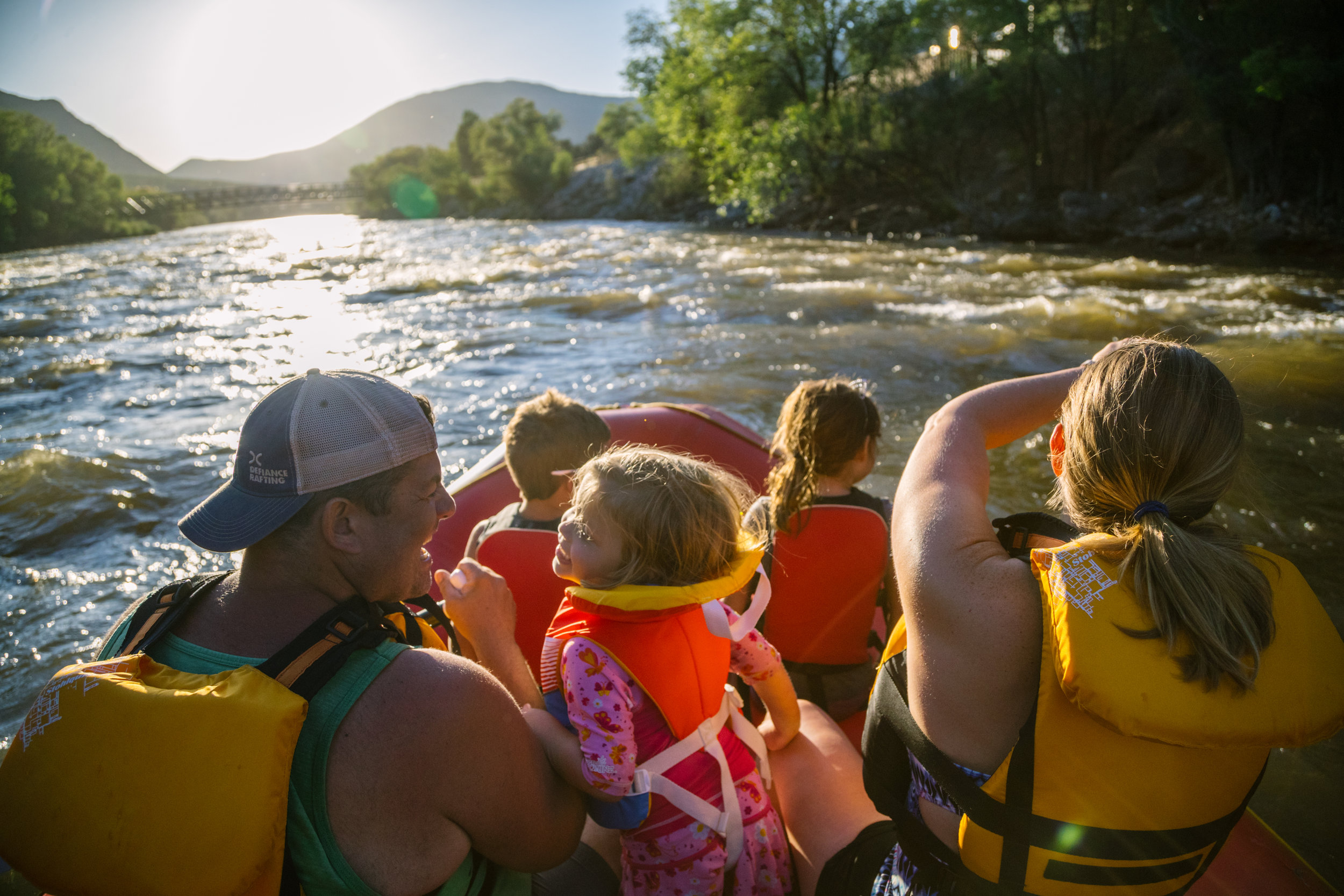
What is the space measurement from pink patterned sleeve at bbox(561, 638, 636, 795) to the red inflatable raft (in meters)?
0.73

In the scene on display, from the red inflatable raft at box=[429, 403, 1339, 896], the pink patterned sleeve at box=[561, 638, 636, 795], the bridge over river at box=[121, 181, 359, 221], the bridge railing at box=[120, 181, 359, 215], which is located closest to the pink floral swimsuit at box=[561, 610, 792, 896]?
the pink patterned sleeve at box=[561, 638, 636, 795]

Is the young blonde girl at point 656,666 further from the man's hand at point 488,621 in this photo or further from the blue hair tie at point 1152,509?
the blue hair tie at point 1152,509

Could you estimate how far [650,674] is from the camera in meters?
1.21

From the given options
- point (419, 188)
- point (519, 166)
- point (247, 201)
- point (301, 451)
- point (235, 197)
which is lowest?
point (301, 451)

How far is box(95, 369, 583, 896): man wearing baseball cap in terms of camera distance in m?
0.88

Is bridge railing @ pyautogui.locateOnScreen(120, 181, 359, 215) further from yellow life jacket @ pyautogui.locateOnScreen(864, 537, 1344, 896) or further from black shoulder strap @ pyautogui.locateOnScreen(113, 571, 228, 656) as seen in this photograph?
yellow life jacket @ pyautogui.locateOnScreen(864, 537, 1344, 896)

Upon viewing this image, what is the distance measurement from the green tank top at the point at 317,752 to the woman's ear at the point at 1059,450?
91 centimetres

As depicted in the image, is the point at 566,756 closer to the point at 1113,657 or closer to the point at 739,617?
the point at 739,617

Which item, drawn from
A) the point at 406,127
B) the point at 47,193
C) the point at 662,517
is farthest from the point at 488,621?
the point at 406,127

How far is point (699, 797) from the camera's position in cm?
126

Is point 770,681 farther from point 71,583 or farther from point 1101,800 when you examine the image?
point 71,583

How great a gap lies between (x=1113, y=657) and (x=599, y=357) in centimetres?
618

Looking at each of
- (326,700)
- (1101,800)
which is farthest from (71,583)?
(1101,800)

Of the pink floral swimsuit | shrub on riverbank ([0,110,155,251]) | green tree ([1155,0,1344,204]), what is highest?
shrub on riverbank ([0,110,155,251])
